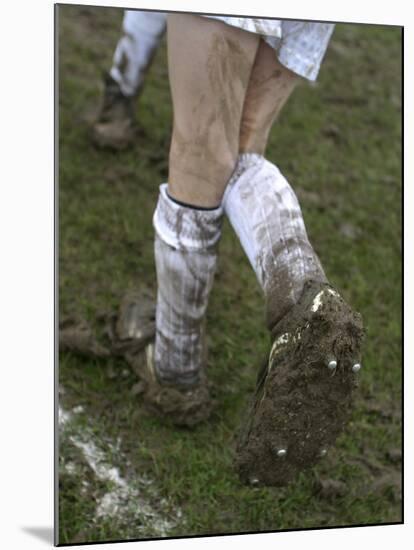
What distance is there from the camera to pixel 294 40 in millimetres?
1745

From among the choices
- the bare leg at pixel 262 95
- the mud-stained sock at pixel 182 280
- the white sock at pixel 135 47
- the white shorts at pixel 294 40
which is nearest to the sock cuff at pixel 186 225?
the mud-stained sock at pixel 182 280

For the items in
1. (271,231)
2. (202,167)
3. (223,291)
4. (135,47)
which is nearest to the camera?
(271,231)

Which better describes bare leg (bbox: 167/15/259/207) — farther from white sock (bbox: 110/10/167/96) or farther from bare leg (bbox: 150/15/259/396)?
white sock (bbox: 110/10/167/96)

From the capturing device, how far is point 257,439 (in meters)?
1.54

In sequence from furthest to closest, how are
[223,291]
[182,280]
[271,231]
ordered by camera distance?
[223,291]
[182,280]
[271,231]

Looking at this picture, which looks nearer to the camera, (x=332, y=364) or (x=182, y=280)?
(x=332, y=364)

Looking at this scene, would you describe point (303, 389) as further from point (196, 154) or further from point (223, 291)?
point (223, 291)

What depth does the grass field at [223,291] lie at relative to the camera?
1.92 m

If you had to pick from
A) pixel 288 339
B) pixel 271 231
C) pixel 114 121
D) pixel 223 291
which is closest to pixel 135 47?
pixel 114 121

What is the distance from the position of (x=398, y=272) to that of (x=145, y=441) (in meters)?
0.94

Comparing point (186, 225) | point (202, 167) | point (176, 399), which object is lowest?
point (176, 399)

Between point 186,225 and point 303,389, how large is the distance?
1.32 ft

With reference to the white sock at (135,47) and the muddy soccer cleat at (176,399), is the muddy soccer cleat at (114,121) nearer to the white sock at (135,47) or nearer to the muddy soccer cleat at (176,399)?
the white sock at (135,47)

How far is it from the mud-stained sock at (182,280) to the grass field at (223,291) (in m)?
0.15
